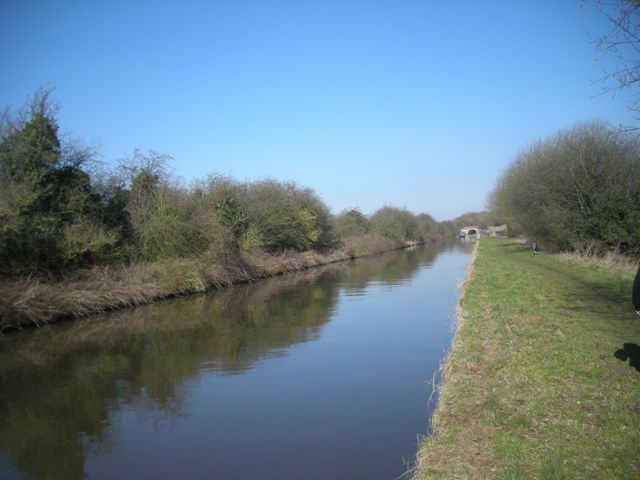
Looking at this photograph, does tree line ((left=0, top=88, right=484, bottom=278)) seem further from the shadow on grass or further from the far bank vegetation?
the shadow on grass

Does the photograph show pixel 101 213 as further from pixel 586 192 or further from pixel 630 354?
pixel 586 192

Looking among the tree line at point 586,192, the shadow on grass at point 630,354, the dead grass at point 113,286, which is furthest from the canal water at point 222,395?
the tree line at point 586,192

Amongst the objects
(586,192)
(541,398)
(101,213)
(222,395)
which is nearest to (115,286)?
(101,213)

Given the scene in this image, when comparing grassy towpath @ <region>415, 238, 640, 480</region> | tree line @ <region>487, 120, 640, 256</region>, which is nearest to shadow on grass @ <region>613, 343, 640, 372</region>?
grassy towpath @ <region>415, 238, 640, 480</region>

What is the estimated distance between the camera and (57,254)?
14453mm

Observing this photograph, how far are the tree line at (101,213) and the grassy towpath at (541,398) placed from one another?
13.4 meters

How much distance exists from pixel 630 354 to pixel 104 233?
1727 centimetres

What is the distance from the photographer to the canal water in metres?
4.91

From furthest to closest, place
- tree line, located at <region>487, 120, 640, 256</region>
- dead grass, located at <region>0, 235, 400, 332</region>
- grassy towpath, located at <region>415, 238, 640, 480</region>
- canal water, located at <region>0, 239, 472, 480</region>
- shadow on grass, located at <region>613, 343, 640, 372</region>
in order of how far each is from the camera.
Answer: tree line, located at <region>487, 120, 640, 256</region>
dead grass, located at <region>0, 235, 400, 332</region>
shadow on grass, located at <region>613, 343, 640, 372</region>
canal water, located at <region>0, 239, 472, 480</region>
grassy towpath, located at <region>415, 238, 640, 480</region>

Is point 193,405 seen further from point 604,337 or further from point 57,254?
point 57,254

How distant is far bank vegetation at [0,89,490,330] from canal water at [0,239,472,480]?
68.2 inches

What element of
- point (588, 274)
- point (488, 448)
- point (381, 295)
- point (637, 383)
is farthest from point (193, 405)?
point (588, 274)

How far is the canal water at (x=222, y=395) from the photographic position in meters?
4.91

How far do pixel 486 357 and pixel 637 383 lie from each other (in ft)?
7.08
